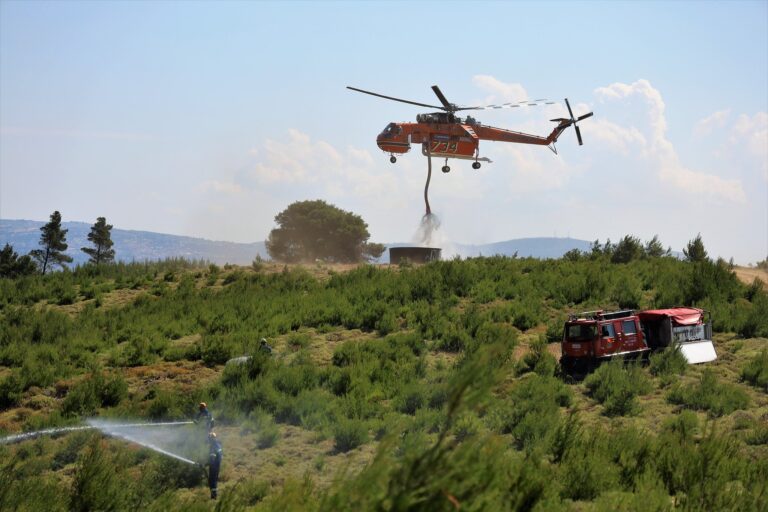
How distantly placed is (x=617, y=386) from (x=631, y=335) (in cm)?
372

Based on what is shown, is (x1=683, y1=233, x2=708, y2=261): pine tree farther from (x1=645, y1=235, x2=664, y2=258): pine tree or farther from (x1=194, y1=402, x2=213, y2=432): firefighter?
(x1=194, y1=402, x2=213, y2=432): firefighter

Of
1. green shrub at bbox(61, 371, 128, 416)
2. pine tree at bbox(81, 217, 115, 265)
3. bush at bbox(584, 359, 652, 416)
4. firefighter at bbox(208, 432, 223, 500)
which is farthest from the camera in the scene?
pine tree at bbox(81, 217, 115, 265)

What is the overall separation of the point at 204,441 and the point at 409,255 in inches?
1180

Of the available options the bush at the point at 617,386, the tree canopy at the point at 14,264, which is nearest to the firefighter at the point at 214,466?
the bush at the point at 617,386

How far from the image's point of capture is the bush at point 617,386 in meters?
24.0

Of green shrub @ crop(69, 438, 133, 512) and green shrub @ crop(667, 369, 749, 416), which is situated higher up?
green shrub @ crop(667, 369, 749, 416)

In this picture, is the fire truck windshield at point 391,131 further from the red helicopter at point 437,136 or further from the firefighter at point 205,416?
the firefighter at point 205,416

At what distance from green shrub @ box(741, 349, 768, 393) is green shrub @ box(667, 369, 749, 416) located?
129 cm

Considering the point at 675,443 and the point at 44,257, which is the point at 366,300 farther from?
the point at 44,257

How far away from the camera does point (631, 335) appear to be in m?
28.7

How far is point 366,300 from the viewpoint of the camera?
3844 centimetres

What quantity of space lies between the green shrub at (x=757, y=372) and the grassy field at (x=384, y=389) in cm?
12

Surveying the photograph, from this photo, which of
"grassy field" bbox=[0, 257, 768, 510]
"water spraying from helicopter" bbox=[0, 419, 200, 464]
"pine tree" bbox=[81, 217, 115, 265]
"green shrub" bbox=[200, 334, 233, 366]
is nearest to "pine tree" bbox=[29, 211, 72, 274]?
"pine tree" bbox=[81, 217, 115, 265]

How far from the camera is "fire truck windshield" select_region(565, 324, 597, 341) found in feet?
90.8
